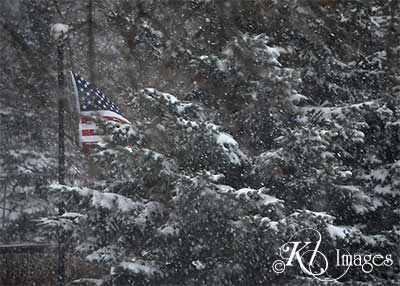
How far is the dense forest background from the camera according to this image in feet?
33.3

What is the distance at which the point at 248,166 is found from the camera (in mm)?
11211

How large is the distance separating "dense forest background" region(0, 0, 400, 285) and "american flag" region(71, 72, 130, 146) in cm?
31

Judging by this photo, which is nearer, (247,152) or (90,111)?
(90,111)

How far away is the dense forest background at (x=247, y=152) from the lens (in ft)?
33.3

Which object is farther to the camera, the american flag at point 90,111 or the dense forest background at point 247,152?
the american flag at point 90,111

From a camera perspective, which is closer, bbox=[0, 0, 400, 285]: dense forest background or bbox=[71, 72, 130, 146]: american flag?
bbox=[0, 0, 400, 285]: dense forest background

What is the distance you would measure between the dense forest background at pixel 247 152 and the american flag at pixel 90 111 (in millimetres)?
308

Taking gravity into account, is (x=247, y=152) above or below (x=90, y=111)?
below

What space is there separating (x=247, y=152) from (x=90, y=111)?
9.09 ft

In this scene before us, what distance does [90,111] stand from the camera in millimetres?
11000

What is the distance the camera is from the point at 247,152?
11.7 m

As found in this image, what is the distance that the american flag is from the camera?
1080cm

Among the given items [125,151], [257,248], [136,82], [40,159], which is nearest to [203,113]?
[125,151]

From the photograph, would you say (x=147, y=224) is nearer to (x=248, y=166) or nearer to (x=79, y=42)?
(x=248, y=166)
